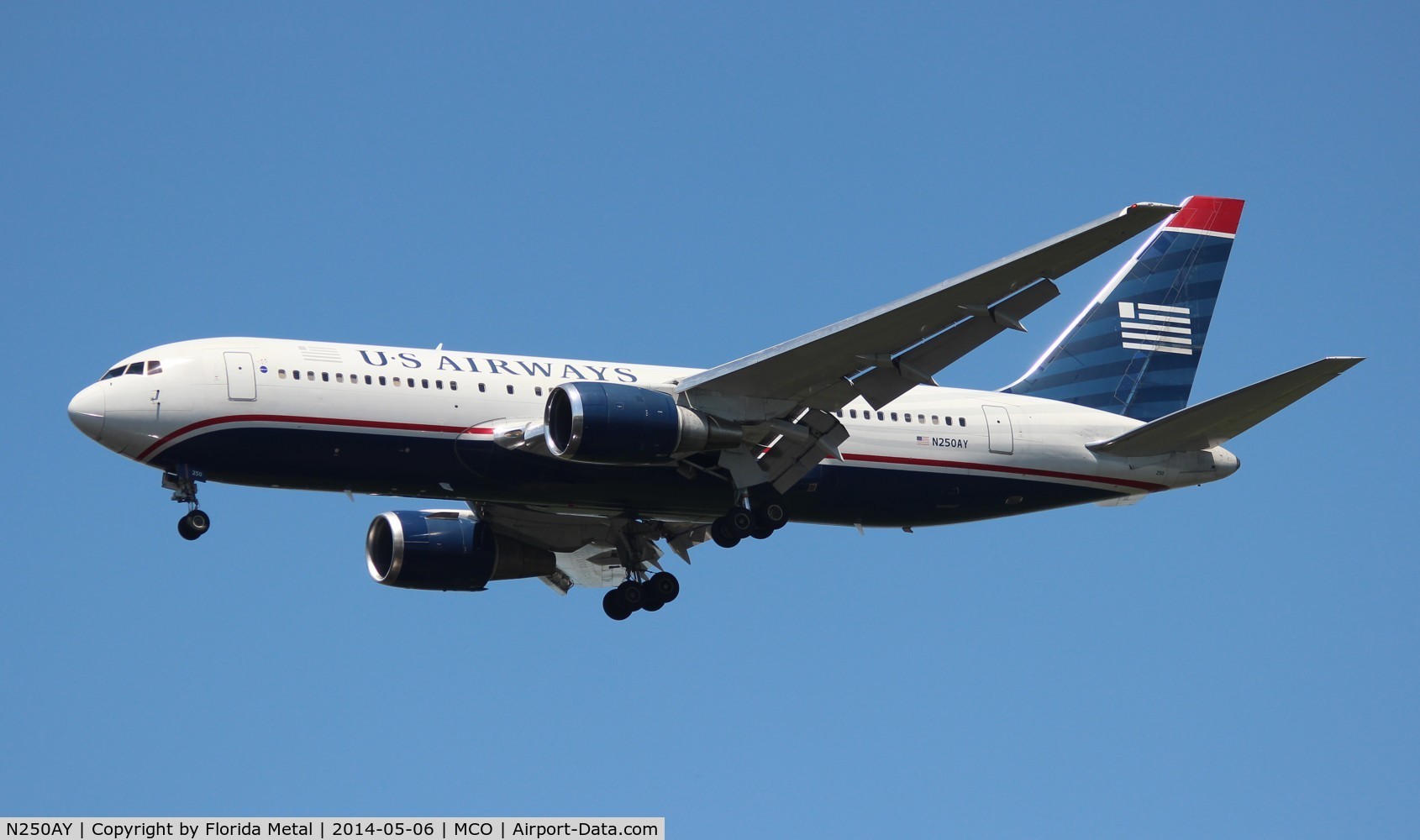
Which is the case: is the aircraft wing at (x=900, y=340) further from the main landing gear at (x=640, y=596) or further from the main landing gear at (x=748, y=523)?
the main landing gear at (x=640, y=596)

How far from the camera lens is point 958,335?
33.4 m

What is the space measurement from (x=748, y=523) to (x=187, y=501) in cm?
1072

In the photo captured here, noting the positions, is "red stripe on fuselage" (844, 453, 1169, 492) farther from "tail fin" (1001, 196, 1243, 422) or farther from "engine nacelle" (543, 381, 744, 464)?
"engine nacelle" (543, 381, 744, 464)

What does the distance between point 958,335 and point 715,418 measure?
15.8 feet

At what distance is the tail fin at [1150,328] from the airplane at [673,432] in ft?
0.27

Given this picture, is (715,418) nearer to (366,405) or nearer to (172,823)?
(366,405)

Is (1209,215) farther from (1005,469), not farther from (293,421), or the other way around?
(293,421)

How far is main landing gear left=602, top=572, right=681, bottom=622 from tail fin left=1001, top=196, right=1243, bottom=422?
28.8ft

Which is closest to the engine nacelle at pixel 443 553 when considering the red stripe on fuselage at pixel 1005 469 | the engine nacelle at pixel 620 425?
the engine nacelle at pixel 620 425

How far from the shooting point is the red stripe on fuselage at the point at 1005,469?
37.3 meters

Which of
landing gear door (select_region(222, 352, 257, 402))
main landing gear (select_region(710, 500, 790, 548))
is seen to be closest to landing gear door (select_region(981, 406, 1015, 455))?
main landing gear (select_region(710, 500, 790, 548))

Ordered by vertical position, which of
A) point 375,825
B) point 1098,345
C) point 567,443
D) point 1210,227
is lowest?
point 375,825

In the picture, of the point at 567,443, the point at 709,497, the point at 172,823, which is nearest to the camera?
the point at 172,823

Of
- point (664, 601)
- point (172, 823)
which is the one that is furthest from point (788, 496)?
point (172, 823)
